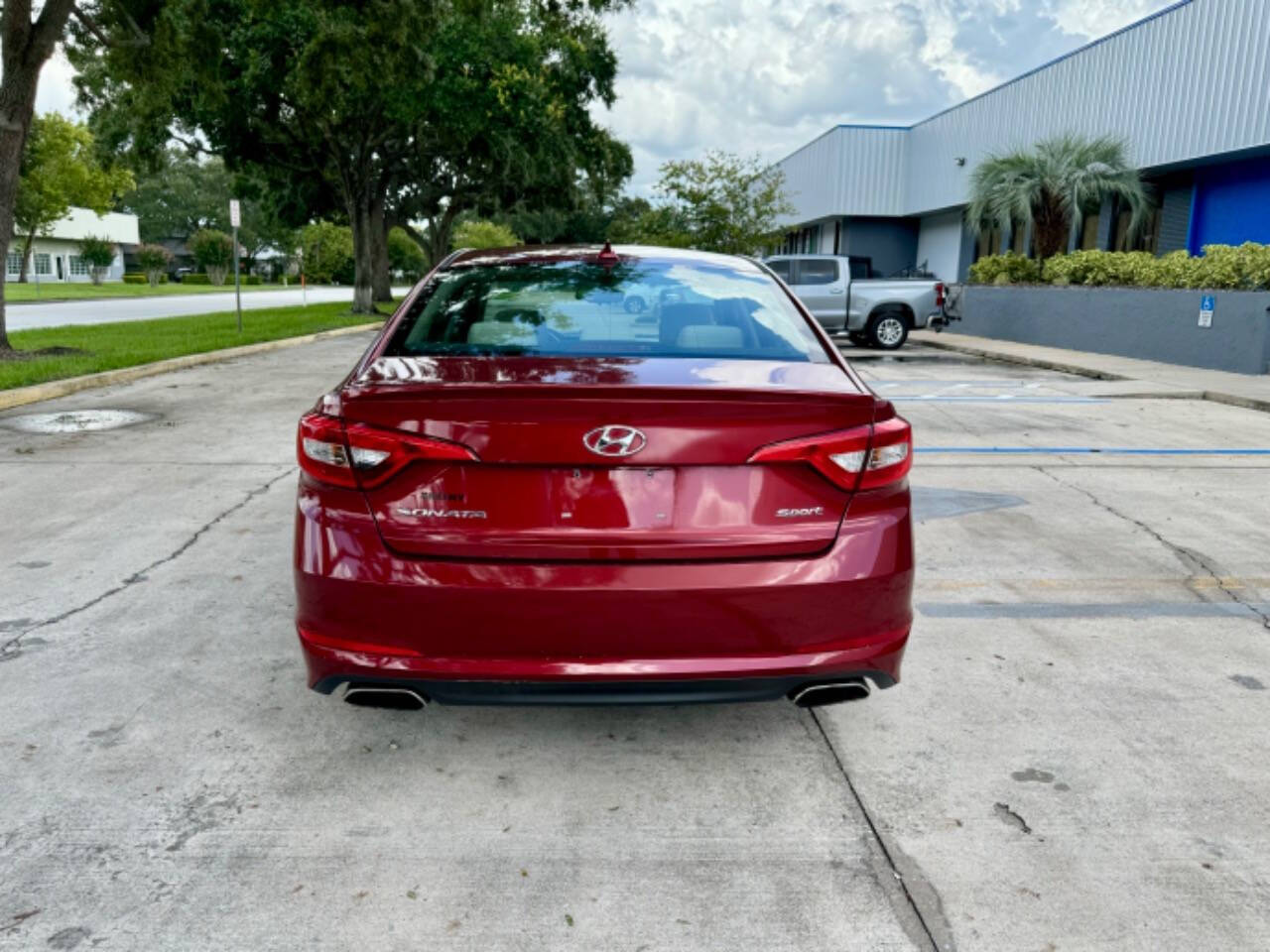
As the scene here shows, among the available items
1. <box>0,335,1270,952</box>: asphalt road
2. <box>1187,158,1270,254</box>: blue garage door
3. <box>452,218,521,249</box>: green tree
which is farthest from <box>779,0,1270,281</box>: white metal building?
<box>452,218,521,249</box>: green tree

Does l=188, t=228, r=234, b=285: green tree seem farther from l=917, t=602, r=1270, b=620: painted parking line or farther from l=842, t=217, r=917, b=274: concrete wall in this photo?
l=917, t=602, r=1270, b=620: painted parking line

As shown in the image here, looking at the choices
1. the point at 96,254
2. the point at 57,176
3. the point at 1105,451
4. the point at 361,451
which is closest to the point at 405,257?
the point at 96,254

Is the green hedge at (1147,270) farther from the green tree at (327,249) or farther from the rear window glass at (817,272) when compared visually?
the green tree at (327,249)

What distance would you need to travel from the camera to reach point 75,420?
9953 millimetres

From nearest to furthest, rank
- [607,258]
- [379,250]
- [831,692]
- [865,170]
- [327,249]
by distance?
[831,692] → [607,258] → [379,250] → [865,170] → [327,249]

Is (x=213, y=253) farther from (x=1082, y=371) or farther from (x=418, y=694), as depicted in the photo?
(x=418, y=694)

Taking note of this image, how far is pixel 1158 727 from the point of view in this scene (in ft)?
11.9

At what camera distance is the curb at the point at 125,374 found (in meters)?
11.1

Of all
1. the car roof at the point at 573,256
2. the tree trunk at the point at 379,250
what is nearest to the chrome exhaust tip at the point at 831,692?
the car roof at the point at 573,256

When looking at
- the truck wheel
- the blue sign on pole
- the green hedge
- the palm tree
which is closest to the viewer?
the green hedge

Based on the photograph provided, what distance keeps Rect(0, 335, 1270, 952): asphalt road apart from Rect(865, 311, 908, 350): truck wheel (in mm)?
16276

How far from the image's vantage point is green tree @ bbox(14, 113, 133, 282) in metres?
57.0

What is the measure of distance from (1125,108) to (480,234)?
8376 cm

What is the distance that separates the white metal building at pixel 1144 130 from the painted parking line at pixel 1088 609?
18168 millimetres
